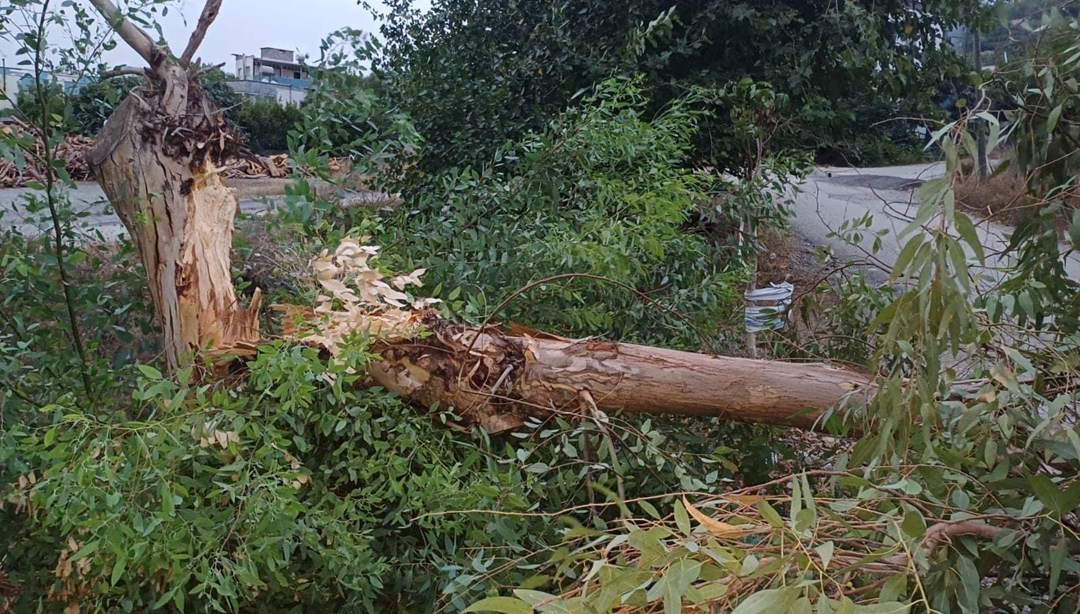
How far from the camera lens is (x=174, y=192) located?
7.04 feet

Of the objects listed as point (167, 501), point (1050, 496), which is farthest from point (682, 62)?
point (1050, 496)

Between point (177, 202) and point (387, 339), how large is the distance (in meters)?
0.67

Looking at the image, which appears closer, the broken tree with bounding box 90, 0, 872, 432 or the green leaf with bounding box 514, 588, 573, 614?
the green leaf with bounding box 514, 588, 573, 614

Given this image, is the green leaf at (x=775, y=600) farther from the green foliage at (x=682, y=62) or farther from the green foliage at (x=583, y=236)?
the green foliage at (x=682, y=62)

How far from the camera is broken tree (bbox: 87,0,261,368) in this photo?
83.4 inches

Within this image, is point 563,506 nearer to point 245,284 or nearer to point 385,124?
point 245,284

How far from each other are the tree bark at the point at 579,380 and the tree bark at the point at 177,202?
0.46 metres

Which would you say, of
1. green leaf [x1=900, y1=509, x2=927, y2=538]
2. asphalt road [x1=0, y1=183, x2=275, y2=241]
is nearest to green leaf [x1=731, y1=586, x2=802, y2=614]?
green leaf [x1=900, y1=509, x2=927, y2=538]

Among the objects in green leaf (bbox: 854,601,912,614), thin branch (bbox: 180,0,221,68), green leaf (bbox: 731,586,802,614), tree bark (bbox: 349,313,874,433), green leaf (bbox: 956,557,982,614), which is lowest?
tree bark (bbox: 349,313,874,433)

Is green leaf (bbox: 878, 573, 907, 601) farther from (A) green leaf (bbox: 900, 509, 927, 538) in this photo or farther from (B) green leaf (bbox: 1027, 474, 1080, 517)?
(B) green leaf (bbox: 1027, 474, 1080, 517)

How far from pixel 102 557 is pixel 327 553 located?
42 cm

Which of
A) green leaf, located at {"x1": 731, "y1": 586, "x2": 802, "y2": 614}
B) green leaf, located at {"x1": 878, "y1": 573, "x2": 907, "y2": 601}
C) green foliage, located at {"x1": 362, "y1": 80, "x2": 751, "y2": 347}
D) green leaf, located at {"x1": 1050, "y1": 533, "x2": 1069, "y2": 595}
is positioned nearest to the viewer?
green leaf, located at {"x1": 731, "y1": 586, "x2": 802, "y2": 614}

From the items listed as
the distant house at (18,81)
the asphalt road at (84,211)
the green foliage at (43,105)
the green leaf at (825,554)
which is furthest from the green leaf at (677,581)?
the distant house at (18,81)

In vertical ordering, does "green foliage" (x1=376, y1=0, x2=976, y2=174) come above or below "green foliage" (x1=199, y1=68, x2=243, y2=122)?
above
